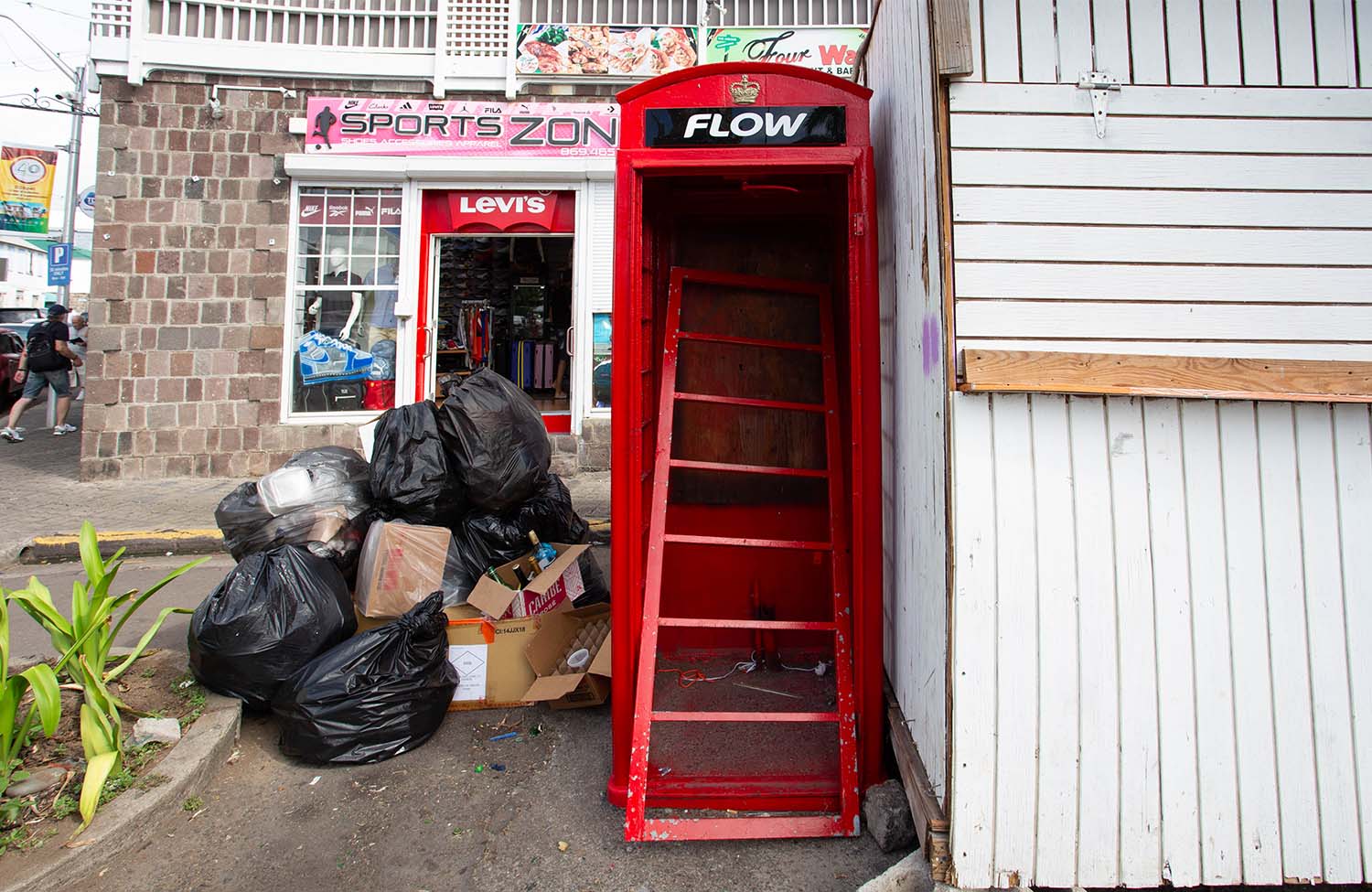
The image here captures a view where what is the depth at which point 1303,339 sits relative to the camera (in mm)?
2289

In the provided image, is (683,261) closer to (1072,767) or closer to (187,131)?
(1072,767)

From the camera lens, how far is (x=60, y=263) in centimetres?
1473

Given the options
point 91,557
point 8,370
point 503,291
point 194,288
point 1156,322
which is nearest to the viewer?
point 1156,322

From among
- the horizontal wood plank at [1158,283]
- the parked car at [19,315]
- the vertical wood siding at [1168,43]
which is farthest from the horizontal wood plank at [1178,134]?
the parked car at [19,315]

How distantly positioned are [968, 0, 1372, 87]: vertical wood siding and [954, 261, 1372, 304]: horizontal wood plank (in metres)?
0.58

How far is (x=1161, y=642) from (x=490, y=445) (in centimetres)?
301

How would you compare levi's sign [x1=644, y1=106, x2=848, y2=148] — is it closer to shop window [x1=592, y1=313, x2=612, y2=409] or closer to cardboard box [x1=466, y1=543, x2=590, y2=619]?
cardboard box [x1=466, y1=543, x2=590, y2=619]

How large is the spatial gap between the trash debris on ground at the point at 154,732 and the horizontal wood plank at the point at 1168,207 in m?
3.38

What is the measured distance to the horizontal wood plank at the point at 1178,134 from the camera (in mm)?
2344

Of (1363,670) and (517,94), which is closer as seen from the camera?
(1363,670)

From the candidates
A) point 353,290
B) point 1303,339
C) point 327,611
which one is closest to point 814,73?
point 1303,339

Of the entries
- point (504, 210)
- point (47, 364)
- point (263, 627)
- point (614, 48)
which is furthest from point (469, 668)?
point (47, 364)

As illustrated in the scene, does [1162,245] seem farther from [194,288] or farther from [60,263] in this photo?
[60,263]

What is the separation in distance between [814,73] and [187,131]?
7.40 metres
